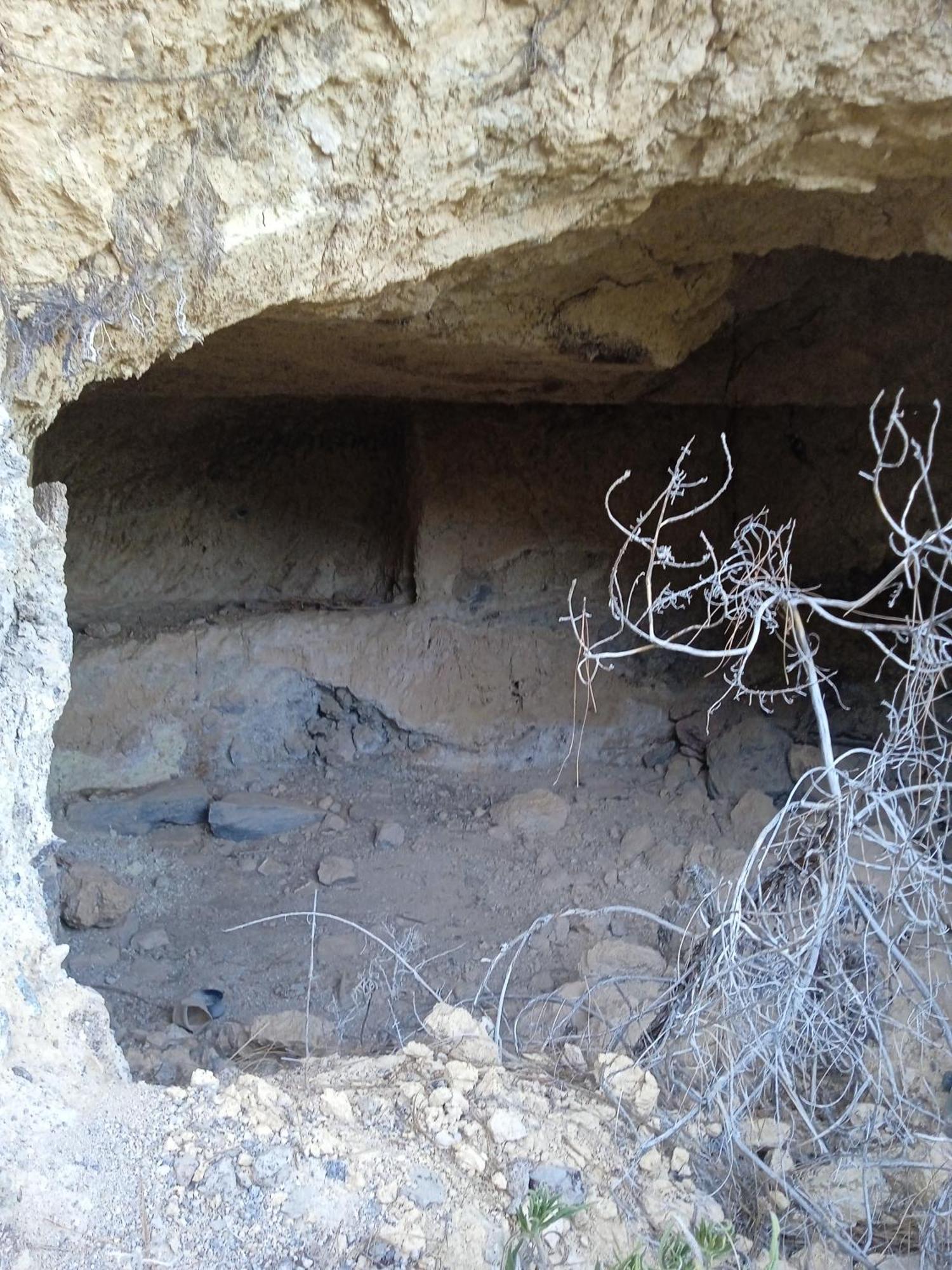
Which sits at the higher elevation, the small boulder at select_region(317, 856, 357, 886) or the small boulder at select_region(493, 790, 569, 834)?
the small boulder at select_region(493, 790, 569, 834)

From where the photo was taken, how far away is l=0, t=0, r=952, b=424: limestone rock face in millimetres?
1406

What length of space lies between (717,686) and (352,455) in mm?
1622

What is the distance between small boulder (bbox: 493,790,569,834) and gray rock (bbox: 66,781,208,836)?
3.14 feet

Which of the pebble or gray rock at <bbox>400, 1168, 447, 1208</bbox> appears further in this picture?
the pebble

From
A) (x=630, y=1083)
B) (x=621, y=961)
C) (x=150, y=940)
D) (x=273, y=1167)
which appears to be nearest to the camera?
(x=273, y=1167)

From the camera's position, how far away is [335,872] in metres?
3.11

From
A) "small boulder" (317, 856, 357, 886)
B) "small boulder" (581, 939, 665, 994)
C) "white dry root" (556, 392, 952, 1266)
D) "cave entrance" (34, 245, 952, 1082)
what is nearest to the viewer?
"white dry root" (556, 392, 952, 1266)

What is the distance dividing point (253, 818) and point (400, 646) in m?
0.77

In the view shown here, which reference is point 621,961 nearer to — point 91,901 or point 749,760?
point 749,760

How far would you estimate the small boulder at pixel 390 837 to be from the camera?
3275 millimetres

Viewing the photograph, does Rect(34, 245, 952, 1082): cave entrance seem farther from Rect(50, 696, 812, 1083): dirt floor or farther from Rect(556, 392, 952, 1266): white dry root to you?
Rect(556, 392, 952, 1266): white dry root

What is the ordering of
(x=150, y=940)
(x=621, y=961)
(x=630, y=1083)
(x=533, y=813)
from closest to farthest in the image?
(x=630, y=1083), (x=621, y=961), (x=150, y=940), (x=533, y=813)

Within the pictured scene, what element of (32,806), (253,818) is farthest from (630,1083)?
(253,818)

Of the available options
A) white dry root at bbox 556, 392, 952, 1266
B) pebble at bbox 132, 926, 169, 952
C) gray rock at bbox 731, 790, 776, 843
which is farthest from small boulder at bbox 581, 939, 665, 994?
pebble at bbox 132, 926, 169, 952
